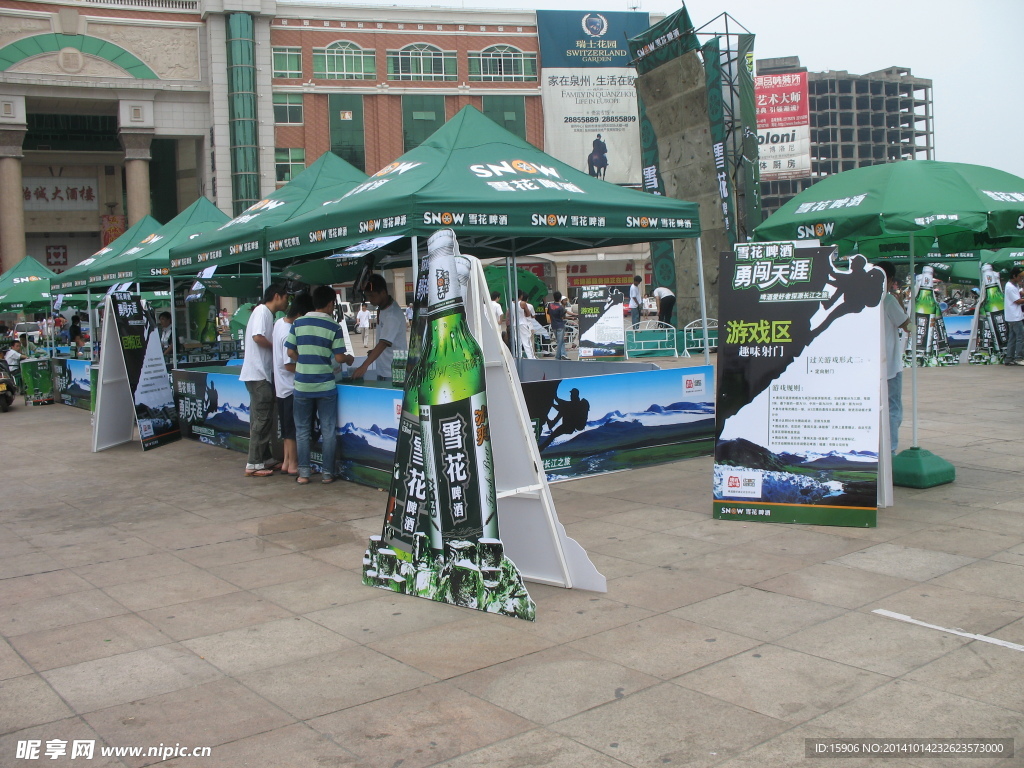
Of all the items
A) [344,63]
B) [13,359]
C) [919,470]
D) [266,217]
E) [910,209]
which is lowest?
[919,470]

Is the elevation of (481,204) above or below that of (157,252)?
below

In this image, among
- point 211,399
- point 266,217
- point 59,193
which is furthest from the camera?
point 59,193

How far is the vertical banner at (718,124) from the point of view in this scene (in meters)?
23.2

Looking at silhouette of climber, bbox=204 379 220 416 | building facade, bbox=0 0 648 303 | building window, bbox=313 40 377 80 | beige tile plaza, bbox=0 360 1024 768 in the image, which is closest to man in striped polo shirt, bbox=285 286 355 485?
beige tile plaza, bbox=0 360 1024 768

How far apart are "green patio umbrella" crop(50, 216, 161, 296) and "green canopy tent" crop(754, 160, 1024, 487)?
45.6 ft

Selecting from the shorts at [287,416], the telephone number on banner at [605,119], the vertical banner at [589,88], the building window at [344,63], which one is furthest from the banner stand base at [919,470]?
the telephone number on banner at [605,119]

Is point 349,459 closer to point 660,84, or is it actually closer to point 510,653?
point 510,653

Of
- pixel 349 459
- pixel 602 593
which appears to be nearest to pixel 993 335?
pixel 349 459

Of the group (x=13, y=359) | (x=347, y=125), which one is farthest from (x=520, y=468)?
(x=347, y=125)

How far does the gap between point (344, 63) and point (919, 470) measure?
166ft

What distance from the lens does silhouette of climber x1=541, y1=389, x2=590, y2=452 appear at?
8297 millimetres

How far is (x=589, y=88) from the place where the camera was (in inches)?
2240

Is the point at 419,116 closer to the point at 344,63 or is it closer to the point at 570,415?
the point at 344,63

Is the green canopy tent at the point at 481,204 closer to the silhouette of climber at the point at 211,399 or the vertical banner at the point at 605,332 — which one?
the silhouette of climber at the point at 211,399
